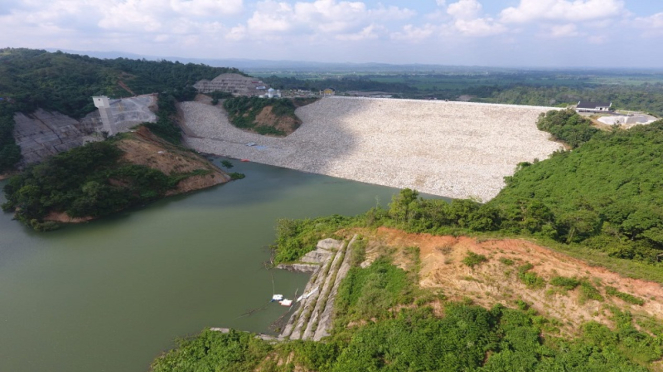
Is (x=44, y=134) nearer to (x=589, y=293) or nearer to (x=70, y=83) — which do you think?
(x=70, y=83)

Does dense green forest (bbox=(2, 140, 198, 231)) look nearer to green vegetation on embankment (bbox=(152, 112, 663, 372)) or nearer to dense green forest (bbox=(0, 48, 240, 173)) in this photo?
dense green forest (bbox=(0, 48, 240, 173))

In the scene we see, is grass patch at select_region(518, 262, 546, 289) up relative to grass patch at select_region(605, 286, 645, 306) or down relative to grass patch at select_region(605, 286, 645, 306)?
down

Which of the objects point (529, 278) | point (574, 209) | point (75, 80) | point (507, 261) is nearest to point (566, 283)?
point (529, 278)

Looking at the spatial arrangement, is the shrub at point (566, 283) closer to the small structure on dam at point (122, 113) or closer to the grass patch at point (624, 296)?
the grass patch at point (624, 296)

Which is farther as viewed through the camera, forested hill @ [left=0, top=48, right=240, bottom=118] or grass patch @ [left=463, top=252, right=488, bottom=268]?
forested hill @ [left=0, top=48, right=240, bottom=118]

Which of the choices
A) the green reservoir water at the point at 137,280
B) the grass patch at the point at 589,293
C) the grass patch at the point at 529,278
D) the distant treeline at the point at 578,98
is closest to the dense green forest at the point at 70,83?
the green reservoir water at the point at 137,280

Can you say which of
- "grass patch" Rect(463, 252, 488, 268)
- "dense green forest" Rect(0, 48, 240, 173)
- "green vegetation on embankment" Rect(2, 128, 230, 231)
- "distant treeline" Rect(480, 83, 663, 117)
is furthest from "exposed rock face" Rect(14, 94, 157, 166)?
"distant treeline" Rect(480, 83, 663, 117)
